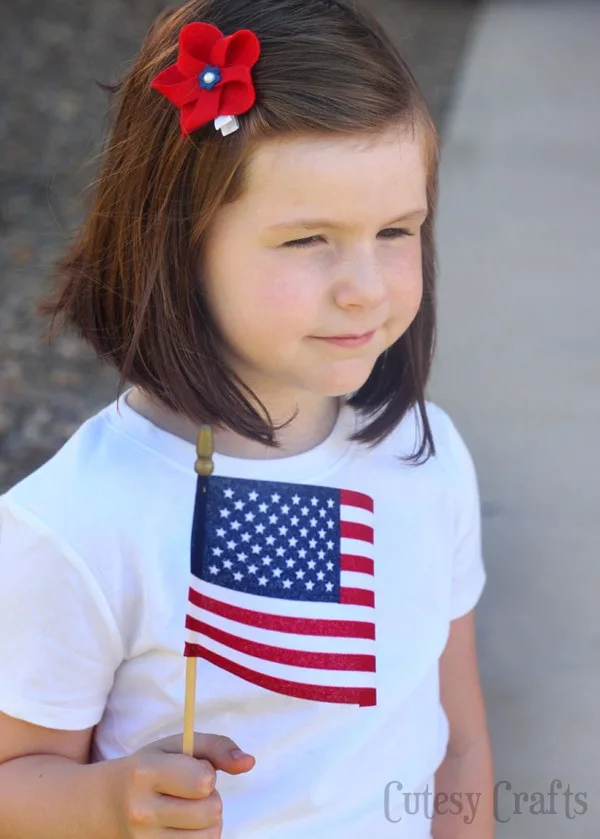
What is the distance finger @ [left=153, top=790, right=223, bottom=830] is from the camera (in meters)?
1.29

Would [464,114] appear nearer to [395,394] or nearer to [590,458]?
[590,458]

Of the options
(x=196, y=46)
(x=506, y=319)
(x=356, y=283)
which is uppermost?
(x=196, y=46)

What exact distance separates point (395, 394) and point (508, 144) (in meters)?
3.54

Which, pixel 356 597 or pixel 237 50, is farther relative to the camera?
pixel 356 597

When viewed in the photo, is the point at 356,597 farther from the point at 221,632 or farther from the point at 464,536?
the point at 464,536

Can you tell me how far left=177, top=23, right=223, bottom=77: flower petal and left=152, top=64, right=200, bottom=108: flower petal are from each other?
1cm

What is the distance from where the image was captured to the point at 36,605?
1.45 meters

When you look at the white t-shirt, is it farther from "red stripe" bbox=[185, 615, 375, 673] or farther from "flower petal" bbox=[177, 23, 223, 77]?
"flower petal" bbox=[177, 23, 223, 77]

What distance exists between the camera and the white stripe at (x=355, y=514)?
1613mm

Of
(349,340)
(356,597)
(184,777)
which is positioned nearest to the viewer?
(184,777)

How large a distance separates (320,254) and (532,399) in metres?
1.87

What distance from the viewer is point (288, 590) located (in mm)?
1562

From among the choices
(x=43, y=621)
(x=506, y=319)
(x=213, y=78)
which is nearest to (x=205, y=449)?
(x=43, y=621)

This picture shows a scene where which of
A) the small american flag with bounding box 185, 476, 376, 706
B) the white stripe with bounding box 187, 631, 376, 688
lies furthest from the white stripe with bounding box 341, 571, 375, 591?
the white stripe with bounding box 187, 631, 376, 688
